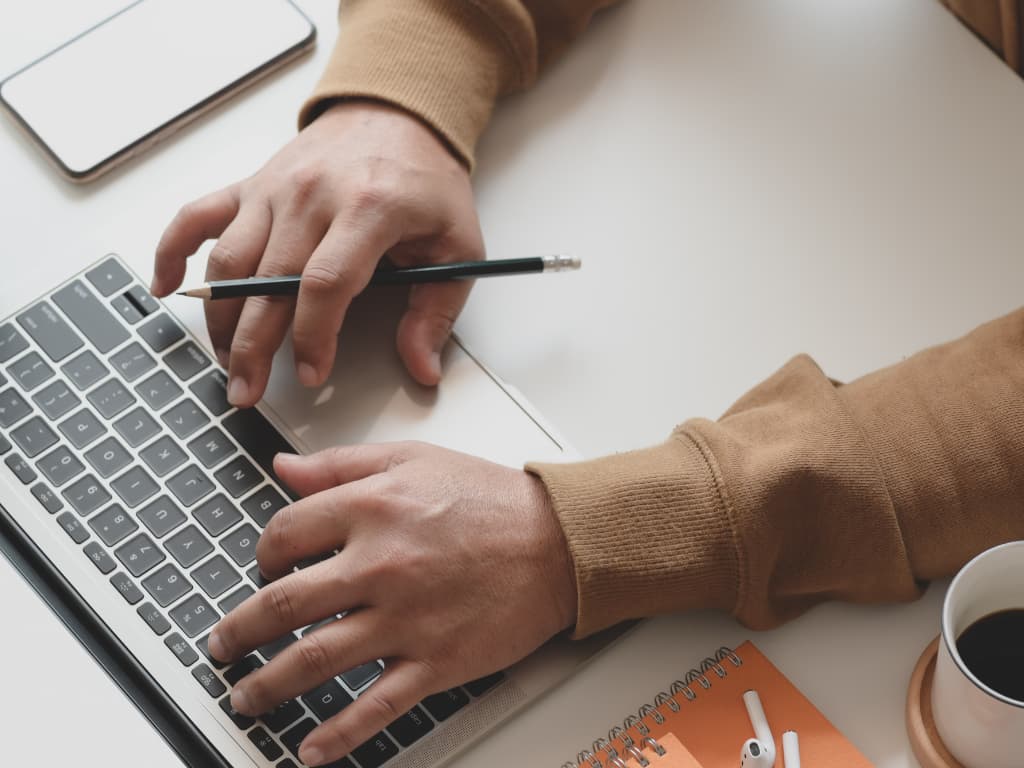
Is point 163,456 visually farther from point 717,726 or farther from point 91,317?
point 717,726

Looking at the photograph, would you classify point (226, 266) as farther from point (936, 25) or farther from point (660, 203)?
point (936, 25)

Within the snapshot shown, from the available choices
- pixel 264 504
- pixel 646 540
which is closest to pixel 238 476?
pixel 264 504

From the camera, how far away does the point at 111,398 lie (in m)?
0.76

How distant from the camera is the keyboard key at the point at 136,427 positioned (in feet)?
2.44

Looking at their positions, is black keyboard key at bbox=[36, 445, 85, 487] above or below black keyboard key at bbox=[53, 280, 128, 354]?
below

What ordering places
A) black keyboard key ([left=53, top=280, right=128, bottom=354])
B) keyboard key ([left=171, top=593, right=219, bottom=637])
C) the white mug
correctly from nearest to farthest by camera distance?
the white mug, keyboard key ([left=171, top=593, right=219, bottom=637]), black keyboard key ([left=53, top=280, right=128, bottom=354])

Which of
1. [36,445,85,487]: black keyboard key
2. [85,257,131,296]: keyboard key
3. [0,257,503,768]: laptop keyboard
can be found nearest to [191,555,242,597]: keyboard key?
[0,257,503,768]: laptop keyboard

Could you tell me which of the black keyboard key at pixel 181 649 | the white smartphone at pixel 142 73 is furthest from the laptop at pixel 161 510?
the white smartphone at pixel 142 73

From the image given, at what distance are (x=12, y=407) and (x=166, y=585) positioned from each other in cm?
16

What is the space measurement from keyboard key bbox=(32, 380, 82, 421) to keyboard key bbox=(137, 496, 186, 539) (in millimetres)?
90

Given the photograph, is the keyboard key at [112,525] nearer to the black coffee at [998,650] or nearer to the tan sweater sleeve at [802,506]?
the tan sweater sleeve at [802,506]

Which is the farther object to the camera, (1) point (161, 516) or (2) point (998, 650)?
(1) point (161, 516)

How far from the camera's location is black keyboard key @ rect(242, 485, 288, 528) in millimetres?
720

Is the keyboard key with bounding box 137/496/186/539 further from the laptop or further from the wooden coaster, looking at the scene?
the wooden coaster
